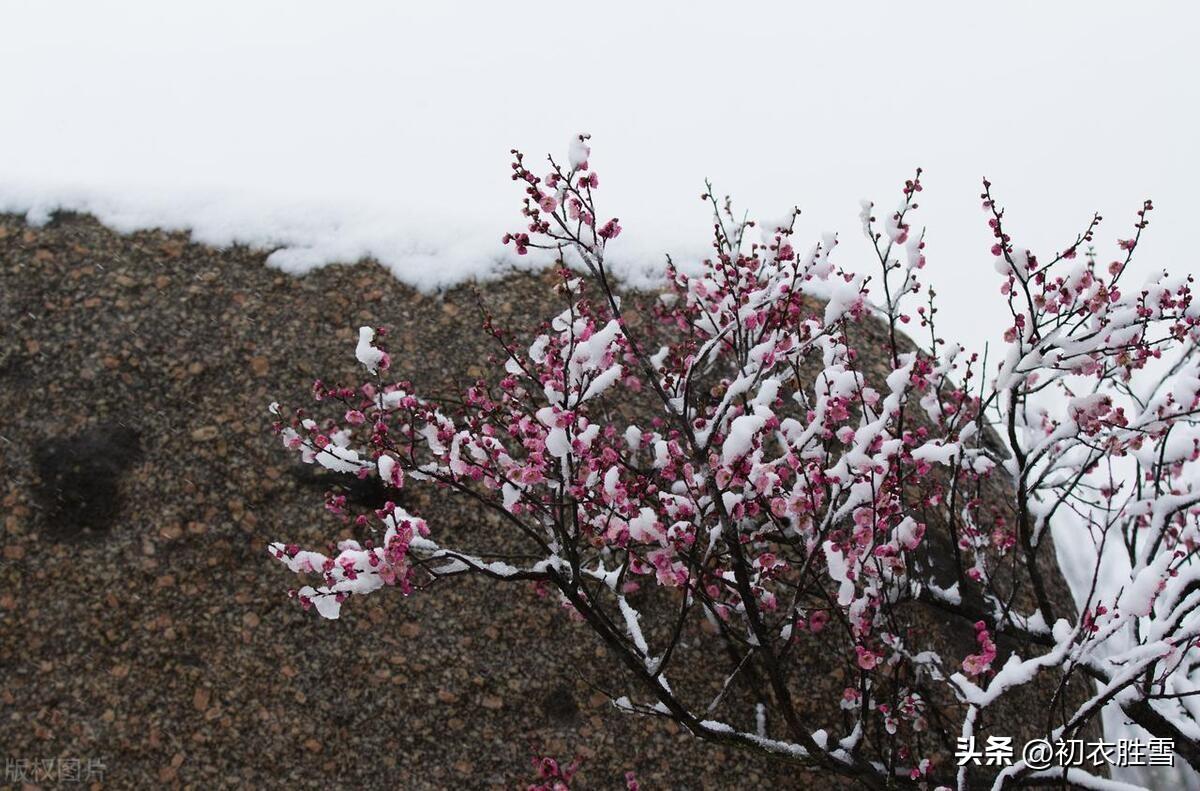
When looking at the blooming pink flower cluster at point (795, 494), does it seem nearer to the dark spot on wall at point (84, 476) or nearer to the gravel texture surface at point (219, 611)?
the gravel texture surface at point (219, 611)

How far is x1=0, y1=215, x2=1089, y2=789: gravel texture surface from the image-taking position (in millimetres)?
4188

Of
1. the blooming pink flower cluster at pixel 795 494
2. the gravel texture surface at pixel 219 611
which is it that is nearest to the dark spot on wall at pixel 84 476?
the gravel texture surface at pixel 219 611

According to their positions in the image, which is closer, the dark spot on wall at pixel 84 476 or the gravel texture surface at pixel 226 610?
the gravel texture surface at pixel 226 610

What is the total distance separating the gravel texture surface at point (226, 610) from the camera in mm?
4188

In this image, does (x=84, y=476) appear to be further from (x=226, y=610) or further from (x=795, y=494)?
(x=795, y=494)

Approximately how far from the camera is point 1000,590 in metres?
4.83

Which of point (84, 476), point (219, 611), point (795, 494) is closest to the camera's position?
point (795, 494)

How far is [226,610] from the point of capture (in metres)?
4.42

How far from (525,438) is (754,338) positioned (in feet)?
3.75

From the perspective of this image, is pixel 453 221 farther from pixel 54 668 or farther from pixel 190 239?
pixel 54 668

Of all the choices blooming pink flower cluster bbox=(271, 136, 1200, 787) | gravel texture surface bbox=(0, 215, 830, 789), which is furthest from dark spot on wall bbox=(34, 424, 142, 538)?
blooming pink flower cluster bbox=(271, 136, 1200, 787)

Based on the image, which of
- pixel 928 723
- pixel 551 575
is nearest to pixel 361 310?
pixel 551 575

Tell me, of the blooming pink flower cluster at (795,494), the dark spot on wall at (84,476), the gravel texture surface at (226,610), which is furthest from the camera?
the dark spot on wall at (84,476)

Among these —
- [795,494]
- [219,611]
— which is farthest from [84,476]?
[795,494]
